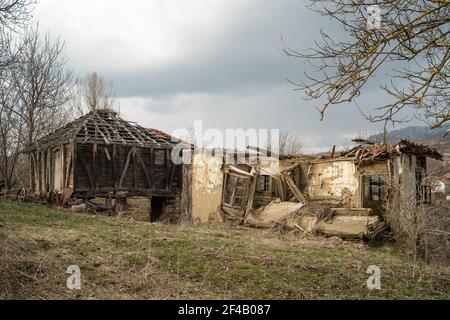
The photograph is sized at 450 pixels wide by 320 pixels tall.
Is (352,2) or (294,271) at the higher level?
(352,2)

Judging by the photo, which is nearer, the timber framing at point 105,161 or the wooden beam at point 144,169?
the timber framing at point 105,161

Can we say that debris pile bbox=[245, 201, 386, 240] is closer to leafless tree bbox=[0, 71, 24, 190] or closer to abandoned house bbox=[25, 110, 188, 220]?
abandoned house bbox=[25, 110, 188, 220]

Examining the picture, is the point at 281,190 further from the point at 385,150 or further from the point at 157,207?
the point at 157,207

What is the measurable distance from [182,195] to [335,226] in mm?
9841

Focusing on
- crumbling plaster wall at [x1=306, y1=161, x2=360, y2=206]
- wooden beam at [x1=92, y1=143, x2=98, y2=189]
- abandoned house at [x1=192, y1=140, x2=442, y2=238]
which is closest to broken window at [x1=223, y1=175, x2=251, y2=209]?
abandoned house at [x1=192, y1=140, x2=442, y2=238]

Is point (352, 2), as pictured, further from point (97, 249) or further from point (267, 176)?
point (267, 176)

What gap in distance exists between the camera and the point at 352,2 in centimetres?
580

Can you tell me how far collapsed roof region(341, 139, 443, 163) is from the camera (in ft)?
49.1

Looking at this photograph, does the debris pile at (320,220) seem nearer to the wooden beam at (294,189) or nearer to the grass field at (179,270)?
the wooden beam at (294,189)

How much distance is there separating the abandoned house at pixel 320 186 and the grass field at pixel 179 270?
449cm

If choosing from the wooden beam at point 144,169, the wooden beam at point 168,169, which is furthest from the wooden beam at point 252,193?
the wooden beam at point 144,169

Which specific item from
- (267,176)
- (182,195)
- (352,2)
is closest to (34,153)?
(182,195)

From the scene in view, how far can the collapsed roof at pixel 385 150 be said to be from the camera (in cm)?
1498
